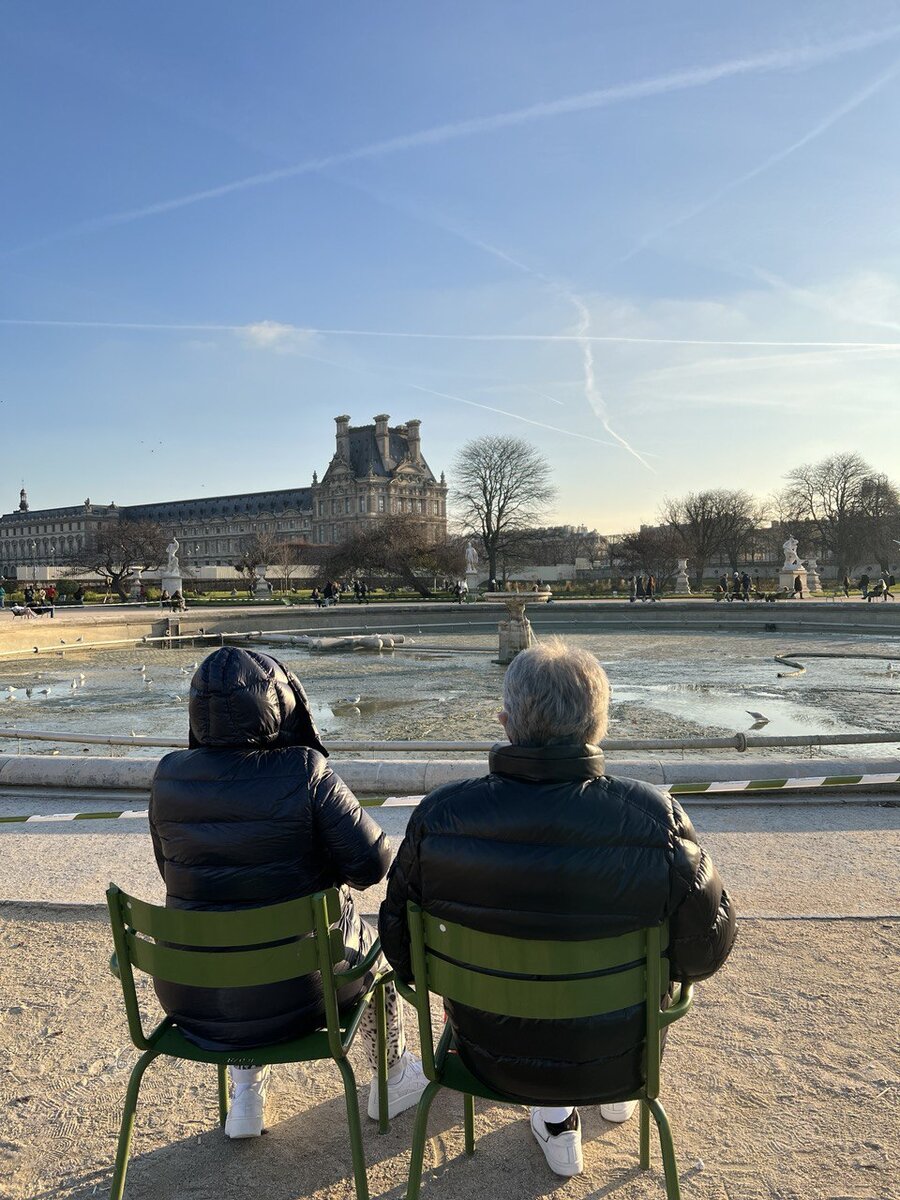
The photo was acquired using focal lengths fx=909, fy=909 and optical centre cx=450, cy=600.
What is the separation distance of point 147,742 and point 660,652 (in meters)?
14.4

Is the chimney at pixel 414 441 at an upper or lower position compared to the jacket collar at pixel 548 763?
upper

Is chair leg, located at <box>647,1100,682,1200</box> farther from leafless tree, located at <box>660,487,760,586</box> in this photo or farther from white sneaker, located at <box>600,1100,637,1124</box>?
leafless tree, located at <box>660,487,760,586</box>

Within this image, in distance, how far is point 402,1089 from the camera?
2.93m

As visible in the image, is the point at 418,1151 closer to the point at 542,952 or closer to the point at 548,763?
the point at 542,952

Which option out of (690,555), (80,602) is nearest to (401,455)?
(690,555)

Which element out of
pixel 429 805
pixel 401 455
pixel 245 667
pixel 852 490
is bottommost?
pixel 429 805

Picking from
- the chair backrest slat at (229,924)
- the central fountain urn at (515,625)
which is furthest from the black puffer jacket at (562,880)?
the central fountain urn at (515,625)

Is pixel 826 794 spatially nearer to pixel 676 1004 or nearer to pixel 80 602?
pixel 676 1004

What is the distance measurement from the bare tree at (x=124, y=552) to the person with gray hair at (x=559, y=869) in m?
73.0

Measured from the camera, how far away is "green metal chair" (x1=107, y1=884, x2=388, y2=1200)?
2381 mm

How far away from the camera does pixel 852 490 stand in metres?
70.4

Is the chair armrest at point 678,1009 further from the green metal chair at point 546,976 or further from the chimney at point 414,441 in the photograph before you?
the chimney at point 414,441

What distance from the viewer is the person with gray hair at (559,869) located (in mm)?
2121

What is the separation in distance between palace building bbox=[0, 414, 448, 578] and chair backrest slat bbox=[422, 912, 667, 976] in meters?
104
